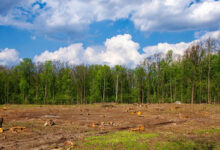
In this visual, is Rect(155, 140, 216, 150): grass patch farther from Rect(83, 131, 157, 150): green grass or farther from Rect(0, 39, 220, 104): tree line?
Rect(0, 39, 220, 104): tree line

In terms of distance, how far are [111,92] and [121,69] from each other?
369 inches

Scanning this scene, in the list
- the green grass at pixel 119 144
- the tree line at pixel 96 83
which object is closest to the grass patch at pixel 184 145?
the green grass at pixel 119 144

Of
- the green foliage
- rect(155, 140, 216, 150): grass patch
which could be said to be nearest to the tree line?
the green foliage

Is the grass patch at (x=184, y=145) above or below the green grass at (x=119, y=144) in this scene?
below

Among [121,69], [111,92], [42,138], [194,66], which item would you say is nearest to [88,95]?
[111,92]

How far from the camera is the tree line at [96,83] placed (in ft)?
194

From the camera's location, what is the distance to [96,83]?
65500mm

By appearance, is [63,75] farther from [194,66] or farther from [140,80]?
[194,66]

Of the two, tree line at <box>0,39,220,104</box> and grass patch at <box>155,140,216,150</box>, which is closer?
grass patch at <box>155,140,216,150</box>

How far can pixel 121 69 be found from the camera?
6912 centimetres

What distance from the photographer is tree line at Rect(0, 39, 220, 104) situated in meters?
59.1

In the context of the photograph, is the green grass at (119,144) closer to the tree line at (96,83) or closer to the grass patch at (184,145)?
the grass patch at (184,145)

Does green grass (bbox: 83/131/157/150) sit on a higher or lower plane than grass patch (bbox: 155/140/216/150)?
higher

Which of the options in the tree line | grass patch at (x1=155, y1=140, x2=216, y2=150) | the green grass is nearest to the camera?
the green grass
